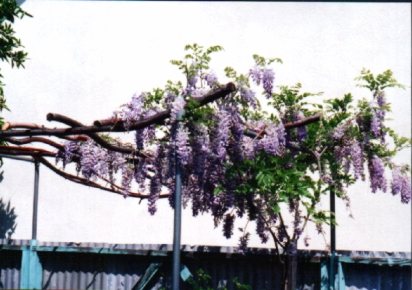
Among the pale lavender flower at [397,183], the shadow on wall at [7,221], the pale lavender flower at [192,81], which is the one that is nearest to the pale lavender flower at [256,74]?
the pale lavender flower at [192,81]

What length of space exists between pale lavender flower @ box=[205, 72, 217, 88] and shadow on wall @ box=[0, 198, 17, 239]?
5.57 m

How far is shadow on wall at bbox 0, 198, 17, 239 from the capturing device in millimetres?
10016

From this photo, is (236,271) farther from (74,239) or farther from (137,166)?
(74,239)

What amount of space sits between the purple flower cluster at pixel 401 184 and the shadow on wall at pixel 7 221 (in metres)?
6.03

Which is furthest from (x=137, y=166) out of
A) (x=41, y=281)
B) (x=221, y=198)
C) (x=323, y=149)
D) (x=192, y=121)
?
(x=41, y=281)

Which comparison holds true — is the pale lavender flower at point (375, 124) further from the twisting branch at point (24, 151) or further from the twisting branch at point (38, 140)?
the twisting branch at point (24, 151)

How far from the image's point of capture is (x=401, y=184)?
6.29 meters

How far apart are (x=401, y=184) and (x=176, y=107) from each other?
2420 mm

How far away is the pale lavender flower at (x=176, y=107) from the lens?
17.3 ft

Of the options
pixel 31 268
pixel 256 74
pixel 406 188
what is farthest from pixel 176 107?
pixel 31 268

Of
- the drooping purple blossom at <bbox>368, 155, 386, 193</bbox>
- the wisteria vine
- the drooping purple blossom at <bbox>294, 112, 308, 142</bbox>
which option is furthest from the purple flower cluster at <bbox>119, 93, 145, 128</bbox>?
the drooping purple blossom at <bbox>368, 155, 386, 193</bbox>

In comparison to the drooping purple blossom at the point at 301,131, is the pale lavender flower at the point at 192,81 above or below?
above

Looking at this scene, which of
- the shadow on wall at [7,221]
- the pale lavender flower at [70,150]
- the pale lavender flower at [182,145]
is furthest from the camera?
the shadow on wall at [7,221]

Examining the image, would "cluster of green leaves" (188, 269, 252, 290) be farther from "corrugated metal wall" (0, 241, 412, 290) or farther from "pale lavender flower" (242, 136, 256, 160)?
"pale lavender flower" (242, 136, 256, 160)
